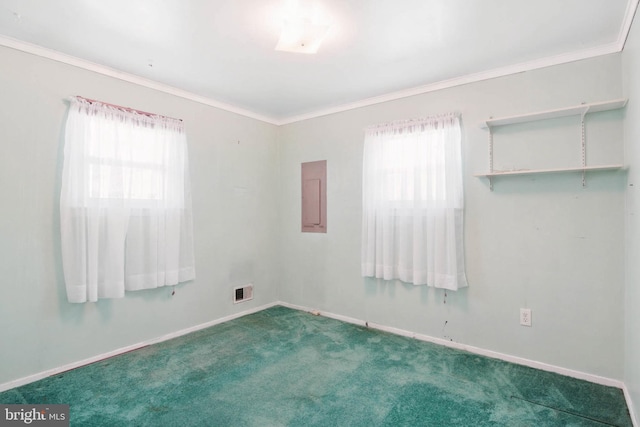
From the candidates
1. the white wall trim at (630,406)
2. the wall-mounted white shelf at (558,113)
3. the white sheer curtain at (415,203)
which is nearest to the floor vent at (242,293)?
the white sheer curtain at (415,203)

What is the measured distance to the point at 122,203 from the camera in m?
2.81

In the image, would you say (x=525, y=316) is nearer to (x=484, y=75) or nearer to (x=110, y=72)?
(x=484, y=75)

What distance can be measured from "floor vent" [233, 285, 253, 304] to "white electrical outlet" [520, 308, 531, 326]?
278 centimetres

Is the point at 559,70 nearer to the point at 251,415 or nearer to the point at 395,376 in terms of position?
the point at 395,376

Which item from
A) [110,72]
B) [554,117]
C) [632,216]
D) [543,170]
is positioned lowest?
[632,216]

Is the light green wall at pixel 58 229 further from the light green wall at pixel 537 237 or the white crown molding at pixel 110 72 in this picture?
the light green wall at pixel 537 237

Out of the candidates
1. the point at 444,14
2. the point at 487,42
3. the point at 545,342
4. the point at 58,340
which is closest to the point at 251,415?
the point at 58,340

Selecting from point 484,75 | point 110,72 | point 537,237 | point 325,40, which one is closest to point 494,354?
point 537,237

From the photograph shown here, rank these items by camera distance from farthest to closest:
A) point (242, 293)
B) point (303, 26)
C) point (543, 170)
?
point (242, 293) < point (543, 170) < point (303, 26)

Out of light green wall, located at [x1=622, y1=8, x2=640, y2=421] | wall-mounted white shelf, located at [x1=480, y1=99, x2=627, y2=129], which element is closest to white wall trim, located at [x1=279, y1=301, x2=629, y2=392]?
light green wall, located at [x1=622, y1=8, x2=640, y2=421]

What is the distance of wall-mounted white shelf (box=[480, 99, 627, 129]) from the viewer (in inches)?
89.7

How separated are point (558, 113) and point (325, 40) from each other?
1799 millimetres

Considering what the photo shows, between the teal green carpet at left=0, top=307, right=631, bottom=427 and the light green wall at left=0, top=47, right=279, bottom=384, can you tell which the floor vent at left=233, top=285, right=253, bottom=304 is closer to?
the light green wall at left=0, top=47, right=279, bottom=384

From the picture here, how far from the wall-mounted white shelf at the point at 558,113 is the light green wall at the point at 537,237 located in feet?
0.21
